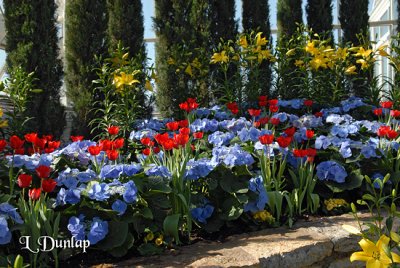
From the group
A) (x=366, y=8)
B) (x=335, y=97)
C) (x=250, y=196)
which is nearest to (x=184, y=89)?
(x=335, y=97)

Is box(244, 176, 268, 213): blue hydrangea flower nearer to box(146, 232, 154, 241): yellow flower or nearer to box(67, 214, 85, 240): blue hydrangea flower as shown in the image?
box(146, 232, 154, 241): yellow flower

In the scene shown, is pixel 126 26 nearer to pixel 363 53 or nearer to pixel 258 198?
pixel 363 53

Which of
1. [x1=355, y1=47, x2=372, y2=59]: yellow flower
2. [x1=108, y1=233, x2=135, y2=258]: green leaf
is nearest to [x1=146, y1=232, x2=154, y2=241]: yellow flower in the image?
[x1=108, y1=233, x2=135, y2=258]: green leaf

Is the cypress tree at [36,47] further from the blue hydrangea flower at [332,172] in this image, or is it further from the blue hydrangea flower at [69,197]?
the blue hydrangea flower at [332,172]

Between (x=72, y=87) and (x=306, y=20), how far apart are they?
368 cm

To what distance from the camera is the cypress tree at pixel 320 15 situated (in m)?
6.45

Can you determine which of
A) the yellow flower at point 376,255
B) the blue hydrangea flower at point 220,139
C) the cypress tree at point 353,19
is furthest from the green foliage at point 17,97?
the cypress tree at point 353,19

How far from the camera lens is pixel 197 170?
222 cm

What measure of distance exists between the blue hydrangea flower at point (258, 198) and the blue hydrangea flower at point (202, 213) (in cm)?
18

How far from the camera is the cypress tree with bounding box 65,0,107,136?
14.3 feet

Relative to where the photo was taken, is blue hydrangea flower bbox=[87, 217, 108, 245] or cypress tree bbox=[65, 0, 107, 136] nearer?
blue hydrangea flower bbox=[87, 217, 108, 245]

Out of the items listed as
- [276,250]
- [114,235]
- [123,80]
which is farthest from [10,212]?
[123,80]

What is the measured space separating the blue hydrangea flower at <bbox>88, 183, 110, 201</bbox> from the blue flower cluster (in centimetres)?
9

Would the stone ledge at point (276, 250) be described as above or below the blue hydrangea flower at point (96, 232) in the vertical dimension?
below
